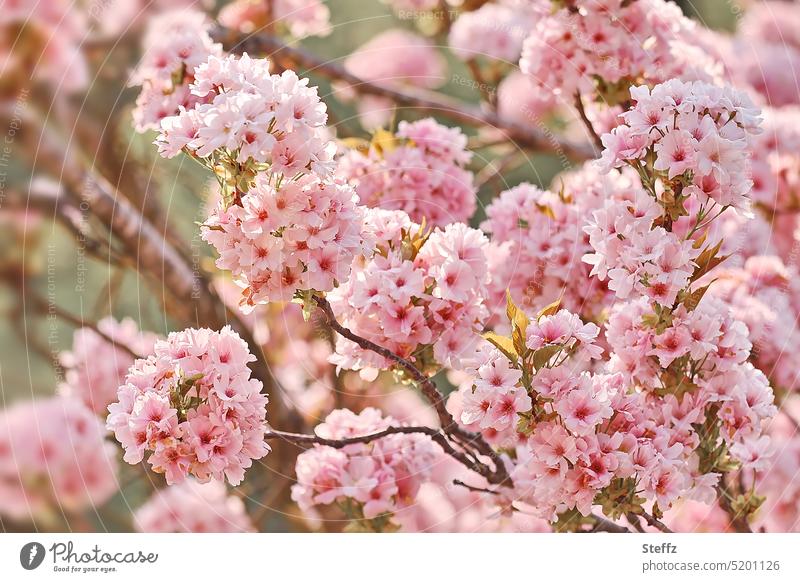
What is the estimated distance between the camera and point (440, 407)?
101 centimetres

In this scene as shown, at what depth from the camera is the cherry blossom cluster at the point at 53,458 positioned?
4.36 feet

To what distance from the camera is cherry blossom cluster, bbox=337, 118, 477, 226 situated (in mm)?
1134

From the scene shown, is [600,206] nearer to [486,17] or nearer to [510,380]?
[510,380]

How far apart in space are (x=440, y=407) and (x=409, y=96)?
55cm

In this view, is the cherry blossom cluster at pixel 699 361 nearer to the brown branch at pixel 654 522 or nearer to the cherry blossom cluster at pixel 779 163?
the brown branch at pixel 654 522

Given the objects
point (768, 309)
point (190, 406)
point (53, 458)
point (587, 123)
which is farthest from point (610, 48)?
point (53, 458)

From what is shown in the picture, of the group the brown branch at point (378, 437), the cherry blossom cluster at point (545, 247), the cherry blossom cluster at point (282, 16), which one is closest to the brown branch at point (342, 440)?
the brown branch at point (378, 437)

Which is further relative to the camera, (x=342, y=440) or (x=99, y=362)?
(x=99, y=362)

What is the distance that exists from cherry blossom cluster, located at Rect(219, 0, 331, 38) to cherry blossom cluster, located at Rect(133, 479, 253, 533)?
2.08ft

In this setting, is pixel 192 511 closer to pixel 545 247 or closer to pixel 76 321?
pixel 76 321

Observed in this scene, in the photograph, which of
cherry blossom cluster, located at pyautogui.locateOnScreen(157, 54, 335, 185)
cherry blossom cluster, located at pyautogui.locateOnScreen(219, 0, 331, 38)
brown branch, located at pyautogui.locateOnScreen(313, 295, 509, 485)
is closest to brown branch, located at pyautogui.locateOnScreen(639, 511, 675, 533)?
brown branch, located at pyautogui.locateOnScreen(313, 295, 509, 485)

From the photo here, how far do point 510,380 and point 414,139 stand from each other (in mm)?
386

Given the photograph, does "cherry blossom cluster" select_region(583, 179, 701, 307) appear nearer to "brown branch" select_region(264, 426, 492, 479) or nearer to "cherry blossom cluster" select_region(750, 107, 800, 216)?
"brown branch" select_region(264, 426, 492, 479)
